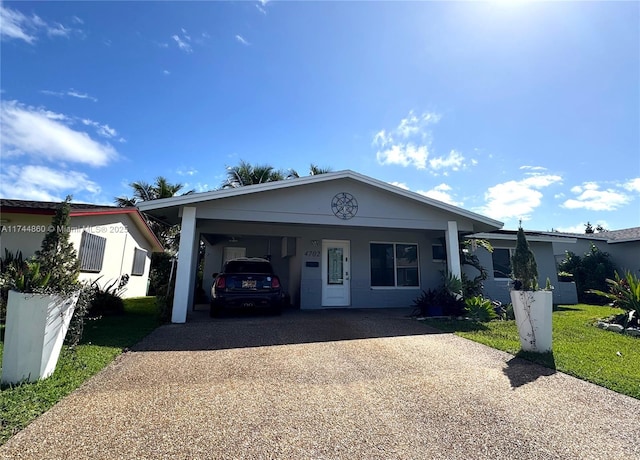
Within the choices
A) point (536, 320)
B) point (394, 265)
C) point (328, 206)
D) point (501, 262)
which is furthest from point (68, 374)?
point (501, 262)

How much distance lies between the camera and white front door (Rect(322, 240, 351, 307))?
1077cm

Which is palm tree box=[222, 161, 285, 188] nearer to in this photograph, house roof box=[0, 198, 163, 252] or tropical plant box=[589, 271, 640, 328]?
house roof box=[0, 198, 163, 252]

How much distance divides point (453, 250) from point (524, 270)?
166 inches

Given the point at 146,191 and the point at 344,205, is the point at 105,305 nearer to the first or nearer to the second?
the point at 344,205

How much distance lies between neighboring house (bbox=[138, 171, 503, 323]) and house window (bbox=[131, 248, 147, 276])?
352cm

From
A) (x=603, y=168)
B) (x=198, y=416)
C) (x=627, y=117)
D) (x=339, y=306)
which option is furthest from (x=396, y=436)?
(x=603, y=168)

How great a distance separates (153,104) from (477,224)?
10954mm

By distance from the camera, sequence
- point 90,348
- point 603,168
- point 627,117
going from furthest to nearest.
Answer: point 603,168
point 627,117
point 90,348

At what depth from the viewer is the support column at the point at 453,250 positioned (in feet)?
31.1

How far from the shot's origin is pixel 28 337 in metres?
3.40

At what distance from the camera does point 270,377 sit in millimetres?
3885

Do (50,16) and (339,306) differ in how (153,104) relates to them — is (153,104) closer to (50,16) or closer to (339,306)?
(50,16)

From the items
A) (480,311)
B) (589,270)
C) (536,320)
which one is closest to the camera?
(536,320)

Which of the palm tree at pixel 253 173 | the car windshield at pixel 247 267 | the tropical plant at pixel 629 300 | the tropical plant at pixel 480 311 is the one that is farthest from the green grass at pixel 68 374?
the palm tree at pixel 253 173
